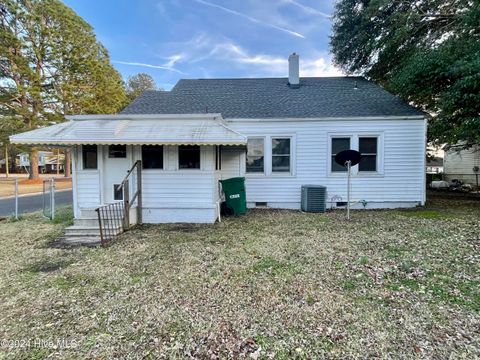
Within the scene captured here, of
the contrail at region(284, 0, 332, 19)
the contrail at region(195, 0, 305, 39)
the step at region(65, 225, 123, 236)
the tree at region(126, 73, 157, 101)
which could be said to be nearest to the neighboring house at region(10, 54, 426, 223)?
the step at region(65, 225, 123, 236)

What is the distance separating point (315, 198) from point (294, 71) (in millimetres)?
6491

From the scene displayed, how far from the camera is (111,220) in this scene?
679 cm

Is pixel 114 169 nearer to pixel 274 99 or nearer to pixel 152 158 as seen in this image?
pixel 152 158

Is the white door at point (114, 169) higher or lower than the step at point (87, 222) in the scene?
higher

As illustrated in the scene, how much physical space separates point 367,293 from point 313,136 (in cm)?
697

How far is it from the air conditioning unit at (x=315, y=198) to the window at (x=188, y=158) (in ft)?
13.6

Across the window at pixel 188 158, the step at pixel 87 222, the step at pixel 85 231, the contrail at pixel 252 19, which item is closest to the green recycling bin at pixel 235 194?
the window at pixel 188 158

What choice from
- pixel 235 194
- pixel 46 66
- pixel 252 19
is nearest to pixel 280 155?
pixel 235 194

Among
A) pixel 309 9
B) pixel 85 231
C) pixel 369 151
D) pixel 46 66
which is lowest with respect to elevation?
pixel 85 231

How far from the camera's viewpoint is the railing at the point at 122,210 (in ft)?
21.7

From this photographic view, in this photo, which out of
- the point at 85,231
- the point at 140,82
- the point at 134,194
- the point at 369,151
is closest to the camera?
the point at 85,231

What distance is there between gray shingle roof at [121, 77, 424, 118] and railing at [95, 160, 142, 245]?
421cm

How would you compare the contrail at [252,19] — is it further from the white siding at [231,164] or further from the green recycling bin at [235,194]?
the green recycling bin at [235,194]

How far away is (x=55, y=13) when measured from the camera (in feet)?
69.7
